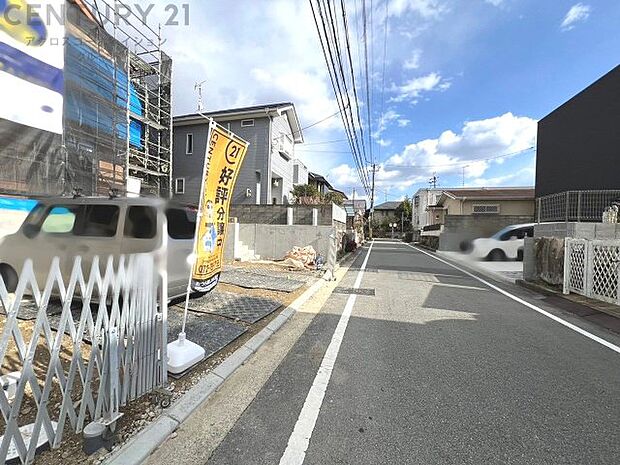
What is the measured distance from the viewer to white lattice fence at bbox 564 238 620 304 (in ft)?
21.4

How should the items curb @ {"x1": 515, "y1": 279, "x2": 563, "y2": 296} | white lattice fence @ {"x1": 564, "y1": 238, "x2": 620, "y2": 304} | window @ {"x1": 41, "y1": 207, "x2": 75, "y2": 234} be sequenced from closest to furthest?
1. window @ {"x1": 41, "y1": 207, "x2": 75, "y2": 234}
2. white lattice fence @ {"x1": 564, "y1": 238, "x2": 620, "y2": 304}
3. curb @ {"x1": 515, "y1": 279, "x2": 563, "y2": 296}

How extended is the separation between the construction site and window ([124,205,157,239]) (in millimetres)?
2162

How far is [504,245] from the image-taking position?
48.1ft

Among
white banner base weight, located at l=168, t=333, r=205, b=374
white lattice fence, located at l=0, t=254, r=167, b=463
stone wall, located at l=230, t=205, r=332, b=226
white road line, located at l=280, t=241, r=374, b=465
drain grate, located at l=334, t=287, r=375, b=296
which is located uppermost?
stone wall, located at l=230, t=205, r=332, b=226

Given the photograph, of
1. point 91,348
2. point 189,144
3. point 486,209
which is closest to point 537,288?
point 91,348

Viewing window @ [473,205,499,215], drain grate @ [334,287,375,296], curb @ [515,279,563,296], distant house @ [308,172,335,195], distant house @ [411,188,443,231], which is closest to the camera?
drain grate @ [334,287,375,296]

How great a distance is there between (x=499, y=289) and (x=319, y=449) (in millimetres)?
8407

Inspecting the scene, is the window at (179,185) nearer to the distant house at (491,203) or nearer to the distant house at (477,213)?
the distant house at (477,213)

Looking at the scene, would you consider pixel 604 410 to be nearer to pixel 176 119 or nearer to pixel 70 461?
pixel 70 461

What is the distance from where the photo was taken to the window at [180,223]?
15.6 feet

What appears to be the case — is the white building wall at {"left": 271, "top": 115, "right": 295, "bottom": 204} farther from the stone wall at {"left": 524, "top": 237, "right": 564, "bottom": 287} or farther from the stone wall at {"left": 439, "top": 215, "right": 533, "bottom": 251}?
the stone wall at {"left": 524, "top": 237, "right": 564, "bottom": 287}

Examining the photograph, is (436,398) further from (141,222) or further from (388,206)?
(388,206)

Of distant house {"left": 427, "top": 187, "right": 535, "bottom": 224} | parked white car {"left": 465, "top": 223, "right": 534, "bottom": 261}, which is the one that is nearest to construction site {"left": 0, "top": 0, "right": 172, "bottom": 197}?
parked white car {"left": 465, "top": 223, "right": 534, "bottom": 261}

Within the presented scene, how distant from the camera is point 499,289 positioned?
8.85 m
